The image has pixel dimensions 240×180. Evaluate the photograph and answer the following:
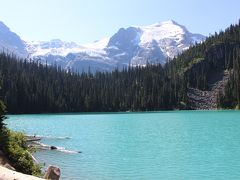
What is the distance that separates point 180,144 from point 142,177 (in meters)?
23.9

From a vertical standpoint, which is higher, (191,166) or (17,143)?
(17,143)

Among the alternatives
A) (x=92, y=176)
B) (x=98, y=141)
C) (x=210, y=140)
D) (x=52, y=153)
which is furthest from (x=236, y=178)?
(x=98, y=141)

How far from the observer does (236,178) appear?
34.2 metres

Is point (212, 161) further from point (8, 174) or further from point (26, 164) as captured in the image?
point (8, 174)

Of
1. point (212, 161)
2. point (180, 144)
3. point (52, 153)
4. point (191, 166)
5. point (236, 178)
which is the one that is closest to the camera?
point (236, 178)

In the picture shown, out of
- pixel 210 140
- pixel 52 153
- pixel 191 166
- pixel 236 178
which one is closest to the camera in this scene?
pixel 236 178

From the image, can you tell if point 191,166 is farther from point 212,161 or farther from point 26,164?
point 26,164

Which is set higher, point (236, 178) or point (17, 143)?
point (17, 143)

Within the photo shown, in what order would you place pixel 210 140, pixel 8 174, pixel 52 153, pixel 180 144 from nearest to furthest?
pixel 8 174
pixel 52 153
pixel 180 144
pixel 210 140

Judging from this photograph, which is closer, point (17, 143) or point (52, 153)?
point (17, 143)

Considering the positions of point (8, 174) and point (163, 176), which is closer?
point (8, 174)

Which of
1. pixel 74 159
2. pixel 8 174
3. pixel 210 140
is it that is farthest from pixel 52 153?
pixel 8 174

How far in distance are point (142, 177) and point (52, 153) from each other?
609 inches

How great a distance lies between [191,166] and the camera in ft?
131
